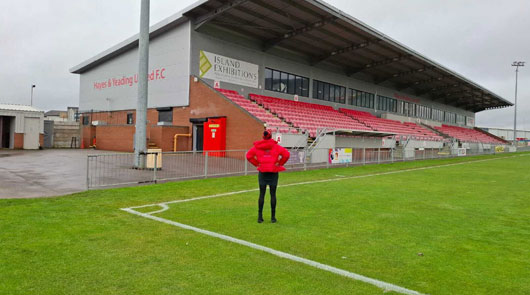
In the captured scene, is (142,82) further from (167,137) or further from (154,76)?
(154,76)

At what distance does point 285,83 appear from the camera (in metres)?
33.3

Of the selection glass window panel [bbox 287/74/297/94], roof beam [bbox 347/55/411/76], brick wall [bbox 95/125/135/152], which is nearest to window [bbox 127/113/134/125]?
brick wall [bbox 95/125/135/152]

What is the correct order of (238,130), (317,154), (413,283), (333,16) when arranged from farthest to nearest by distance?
(333,16) < (238,130) < (317,154) < (413,283)

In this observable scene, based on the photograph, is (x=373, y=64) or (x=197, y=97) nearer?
(x=197, y=97)

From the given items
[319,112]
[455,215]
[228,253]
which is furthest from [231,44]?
[228,253]

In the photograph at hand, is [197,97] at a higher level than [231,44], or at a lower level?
lower

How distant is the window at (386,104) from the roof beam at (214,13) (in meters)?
29.3

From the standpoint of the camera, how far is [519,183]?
1495 centimetres

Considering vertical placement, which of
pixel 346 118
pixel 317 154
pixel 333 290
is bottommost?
pixel 333 290

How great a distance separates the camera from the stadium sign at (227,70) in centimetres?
2683

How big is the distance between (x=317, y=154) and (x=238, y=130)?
Answer: 6.14m

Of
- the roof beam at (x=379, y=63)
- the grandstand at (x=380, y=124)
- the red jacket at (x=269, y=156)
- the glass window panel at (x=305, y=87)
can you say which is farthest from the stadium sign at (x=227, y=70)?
the red jacket at (x=269, y=156)

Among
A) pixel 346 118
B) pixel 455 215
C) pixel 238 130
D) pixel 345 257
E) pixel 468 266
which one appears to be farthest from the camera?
pixel 346 118

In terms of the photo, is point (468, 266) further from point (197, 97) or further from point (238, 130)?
point (197, 97)
